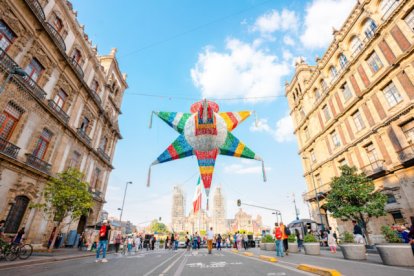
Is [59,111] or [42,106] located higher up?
[59,111]

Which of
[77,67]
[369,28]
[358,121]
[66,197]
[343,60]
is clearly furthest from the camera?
[343,60]

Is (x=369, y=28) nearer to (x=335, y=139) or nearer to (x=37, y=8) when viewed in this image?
(x=335, y=139)

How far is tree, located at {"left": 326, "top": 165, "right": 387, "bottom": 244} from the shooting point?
1464 cm

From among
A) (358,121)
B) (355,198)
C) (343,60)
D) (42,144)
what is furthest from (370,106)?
(42,144)

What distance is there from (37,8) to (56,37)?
90.2 inches

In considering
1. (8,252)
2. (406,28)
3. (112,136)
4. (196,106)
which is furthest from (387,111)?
(112,136)

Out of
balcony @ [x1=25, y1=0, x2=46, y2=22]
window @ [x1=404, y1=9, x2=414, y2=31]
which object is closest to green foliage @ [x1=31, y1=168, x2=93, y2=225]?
balcony @ [x1=25, y1=0, x2=46, y2=22]

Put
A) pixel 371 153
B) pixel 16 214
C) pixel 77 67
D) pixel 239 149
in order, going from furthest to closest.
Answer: pixel 77 67 < pixel 371 153 < pixel 16 214 < pixel 239 149

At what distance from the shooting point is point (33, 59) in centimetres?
1509

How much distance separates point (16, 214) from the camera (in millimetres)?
13234

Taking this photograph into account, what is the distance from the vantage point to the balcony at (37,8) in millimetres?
13927

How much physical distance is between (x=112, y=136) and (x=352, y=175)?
27.9 meters

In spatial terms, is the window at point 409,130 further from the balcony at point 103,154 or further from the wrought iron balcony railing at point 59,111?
the balcony at point 103,154

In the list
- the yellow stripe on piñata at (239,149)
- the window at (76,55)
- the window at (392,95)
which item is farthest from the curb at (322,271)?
the window at (76,55)
